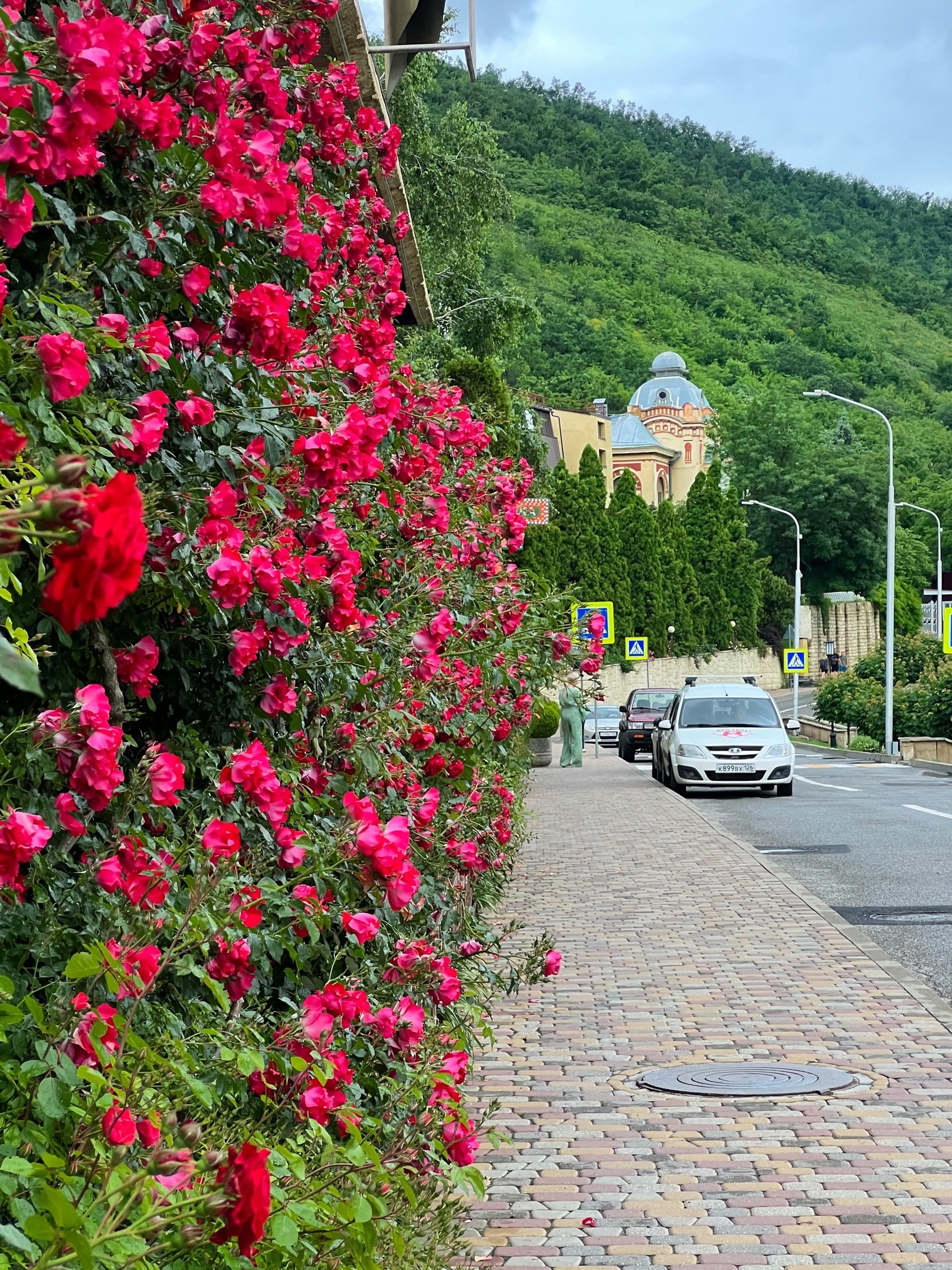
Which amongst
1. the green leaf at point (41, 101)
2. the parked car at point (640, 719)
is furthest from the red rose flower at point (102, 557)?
the parked car at point (640, 719)

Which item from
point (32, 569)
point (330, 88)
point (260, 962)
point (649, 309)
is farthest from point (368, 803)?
point (649, 309)

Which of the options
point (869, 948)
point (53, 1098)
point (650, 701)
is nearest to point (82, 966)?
point (53, 1098)

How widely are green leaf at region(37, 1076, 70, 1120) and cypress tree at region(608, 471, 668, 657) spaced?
85.2 m

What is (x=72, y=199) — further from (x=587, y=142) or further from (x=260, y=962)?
(x=587, y=142)

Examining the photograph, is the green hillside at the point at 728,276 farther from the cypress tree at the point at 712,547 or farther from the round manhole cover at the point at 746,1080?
the round manhole cover at the point at 746,1080

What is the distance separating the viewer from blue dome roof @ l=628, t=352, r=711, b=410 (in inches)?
5354

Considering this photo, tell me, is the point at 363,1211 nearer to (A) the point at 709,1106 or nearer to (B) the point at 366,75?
(A) the point at 709,1106

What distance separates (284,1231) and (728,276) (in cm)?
15868

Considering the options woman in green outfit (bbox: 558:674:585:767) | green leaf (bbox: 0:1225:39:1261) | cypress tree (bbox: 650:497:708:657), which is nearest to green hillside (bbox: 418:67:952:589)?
cypress tree (bbox: 650:497:708:657)

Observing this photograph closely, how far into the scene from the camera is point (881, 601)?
10806 centimetres

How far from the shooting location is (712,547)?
313ft

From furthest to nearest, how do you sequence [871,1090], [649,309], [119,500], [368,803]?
[649,309], [871,1090], [368,803], [119,500]

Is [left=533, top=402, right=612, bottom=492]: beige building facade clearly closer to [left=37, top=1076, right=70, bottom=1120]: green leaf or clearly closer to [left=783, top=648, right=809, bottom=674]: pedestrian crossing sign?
[left=783, top=648, right=809, bottom=674]: pedestrian crossing sign

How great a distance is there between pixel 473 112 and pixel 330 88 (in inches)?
5112
